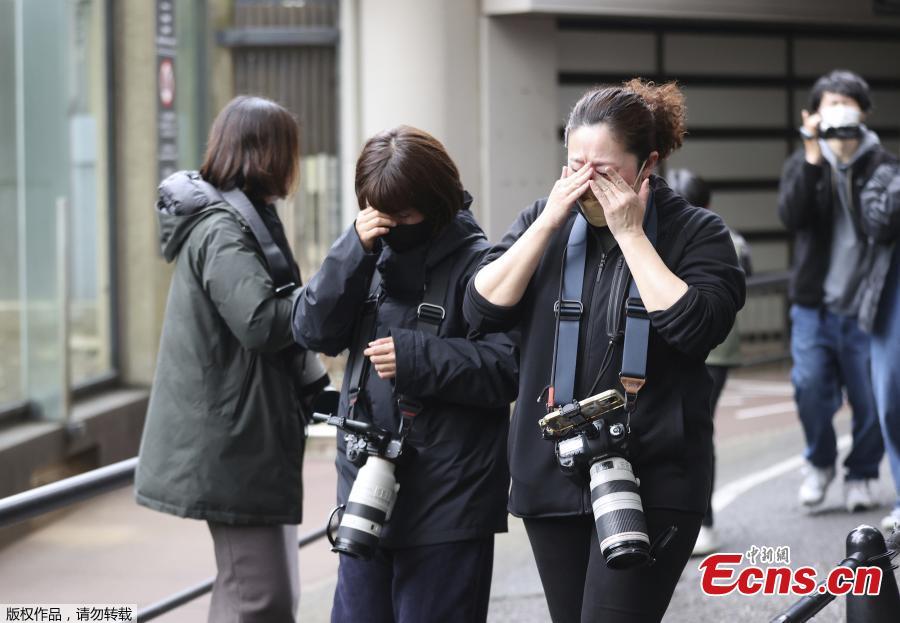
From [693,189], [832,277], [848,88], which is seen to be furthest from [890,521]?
[848,88]

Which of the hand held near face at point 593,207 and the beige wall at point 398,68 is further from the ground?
the beige wall at point 398,68

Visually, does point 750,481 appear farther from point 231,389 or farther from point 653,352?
point 653,352

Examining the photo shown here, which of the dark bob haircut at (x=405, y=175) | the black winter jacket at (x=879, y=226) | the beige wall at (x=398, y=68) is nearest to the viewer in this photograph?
the dark bob haircut at (x=405, y=175)

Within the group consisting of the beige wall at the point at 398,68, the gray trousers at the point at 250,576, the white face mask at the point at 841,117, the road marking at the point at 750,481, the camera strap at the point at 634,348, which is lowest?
Answer: the road marking at the point at 750,481

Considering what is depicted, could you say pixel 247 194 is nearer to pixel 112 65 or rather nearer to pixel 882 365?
pixel 882 365

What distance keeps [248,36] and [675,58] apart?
5.10 metres

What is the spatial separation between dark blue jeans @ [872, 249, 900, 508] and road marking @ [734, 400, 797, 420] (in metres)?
4.43

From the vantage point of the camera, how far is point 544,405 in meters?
3.31

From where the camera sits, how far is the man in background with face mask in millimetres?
6559

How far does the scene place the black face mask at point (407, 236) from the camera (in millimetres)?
3562

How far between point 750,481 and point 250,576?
186 inches

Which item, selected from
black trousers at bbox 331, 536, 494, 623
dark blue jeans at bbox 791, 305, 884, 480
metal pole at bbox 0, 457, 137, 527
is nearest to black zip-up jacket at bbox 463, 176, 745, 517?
black trousers at bbox 331, 536, 494, 623

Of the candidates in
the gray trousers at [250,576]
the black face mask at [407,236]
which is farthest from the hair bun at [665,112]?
the gray trousers at [250,576]

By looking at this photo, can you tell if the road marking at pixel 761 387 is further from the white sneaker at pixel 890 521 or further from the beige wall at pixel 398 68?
the white sneaker at pixel 890 521
